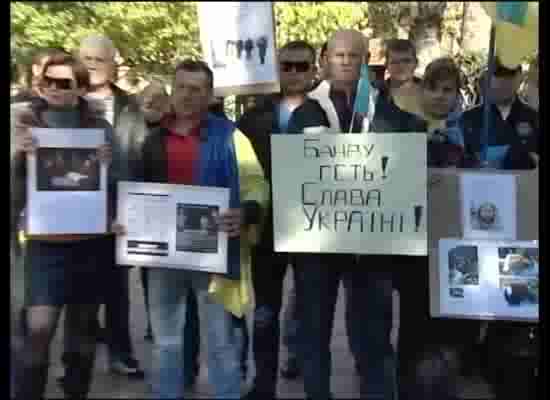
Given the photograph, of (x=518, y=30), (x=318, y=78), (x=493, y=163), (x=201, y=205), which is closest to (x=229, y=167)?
(x=201, y=205)

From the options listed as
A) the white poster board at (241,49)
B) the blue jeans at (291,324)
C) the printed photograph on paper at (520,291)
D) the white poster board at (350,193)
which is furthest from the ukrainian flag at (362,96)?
the printed photograph on paper at (520,291)

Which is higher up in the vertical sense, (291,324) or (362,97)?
(362,97)

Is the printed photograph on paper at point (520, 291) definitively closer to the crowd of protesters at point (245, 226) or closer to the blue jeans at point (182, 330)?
the crowd of protesters at point (245, 226)

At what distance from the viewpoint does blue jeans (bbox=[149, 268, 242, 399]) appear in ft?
11.5

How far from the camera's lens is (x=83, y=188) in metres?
3.45

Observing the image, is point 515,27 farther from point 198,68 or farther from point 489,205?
point 198,68

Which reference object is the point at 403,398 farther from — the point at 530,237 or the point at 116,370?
the point at 116,370

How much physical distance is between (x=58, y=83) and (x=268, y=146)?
917mm

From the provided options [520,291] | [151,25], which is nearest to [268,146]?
[520,291]

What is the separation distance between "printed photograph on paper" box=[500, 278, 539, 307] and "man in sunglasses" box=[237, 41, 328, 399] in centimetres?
89

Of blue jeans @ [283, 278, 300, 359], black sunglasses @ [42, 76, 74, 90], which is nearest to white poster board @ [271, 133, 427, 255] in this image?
blue jeans @ [283, 278, 300, 359]

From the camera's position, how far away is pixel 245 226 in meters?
3.46

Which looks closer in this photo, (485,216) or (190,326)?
(485,216)
